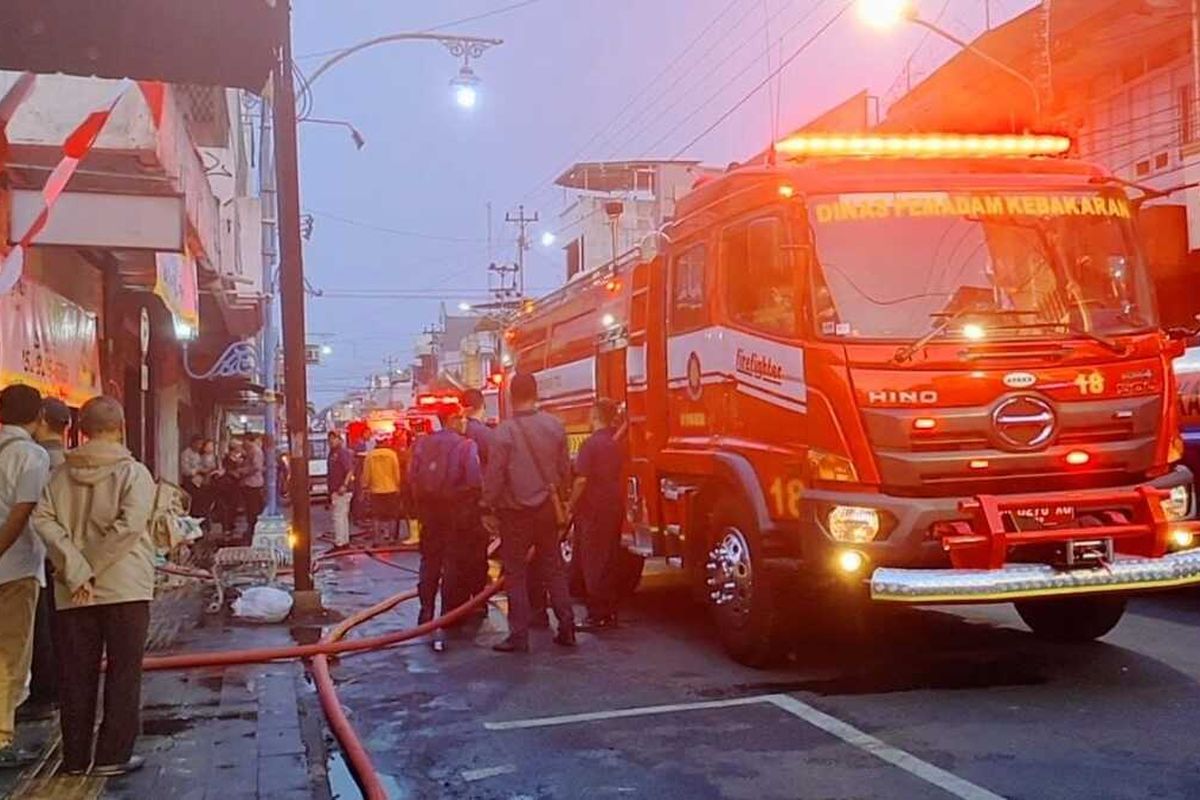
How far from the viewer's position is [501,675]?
830 centimetres

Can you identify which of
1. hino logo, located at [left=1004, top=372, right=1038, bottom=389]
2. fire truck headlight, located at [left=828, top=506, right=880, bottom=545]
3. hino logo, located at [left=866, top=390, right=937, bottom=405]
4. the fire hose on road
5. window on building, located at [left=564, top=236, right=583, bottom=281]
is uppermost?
window on building, located at [left=564, top=236, right=583, bottom=281]

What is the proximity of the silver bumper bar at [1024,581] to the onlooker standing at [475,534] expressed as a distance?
400 centimetres

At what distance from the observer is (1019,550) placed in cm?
696

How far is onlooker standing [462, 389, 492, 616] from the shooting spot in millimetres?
10109

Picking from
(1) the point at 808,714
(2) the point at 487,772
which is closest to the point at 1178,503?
(1) the point at 808,714

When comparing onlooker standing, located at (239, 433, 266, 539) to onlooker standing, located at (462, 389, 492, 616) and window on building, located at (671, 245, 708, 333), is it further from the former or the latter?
window on building, located at (671, 245, 708, 333)

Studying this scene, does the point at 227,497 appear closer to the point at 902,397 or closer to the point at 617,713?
the point at 617,713

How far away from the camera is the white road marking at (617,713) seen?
6.92 meters

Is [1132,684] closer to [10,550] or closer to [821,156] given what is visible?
[821,156]

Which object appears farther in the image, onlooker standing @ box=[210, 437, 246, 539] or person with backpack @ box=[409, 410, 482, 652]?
onlooker standing @ box=[210, 437, 246, 539]

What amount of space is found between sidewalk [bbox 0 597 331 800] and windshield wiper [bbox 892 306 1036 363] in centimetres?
370

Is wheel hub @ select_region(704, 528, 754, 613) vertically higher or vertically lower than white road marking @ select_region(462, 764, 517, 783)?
higher

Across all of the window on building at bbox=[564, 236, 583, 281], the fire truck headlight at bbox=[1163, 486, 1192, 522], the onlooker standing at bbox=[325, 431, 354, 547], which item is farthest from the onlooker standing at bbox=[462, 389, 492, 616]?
the window on building at bbox=[564, 236, 583, 281]

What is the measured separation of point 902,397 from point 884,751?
6.35 feet
